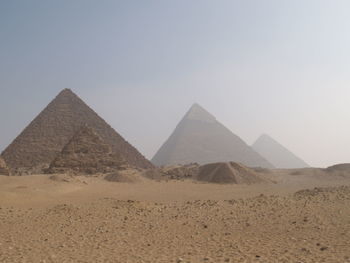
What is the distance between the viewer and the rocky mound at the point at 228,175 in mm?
24859

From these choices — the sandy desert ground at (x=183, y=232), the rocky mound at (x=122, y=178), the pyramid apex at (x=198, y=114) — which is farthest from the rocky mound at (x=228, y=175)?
the pyramid apex at (x=198, y=114)

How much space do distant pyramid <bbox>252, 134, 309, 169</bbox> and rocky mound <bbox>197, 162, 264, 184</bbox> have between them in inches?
3222

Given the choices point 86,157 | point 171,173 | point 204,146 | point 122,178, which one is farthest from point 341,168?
point 204,146

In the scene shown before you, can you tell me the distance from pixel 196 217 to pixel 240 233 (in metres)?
1.95

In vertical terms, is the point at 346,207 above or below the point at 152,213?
above

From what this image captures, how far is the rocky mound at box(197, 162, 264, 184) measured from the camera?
24.9 metres

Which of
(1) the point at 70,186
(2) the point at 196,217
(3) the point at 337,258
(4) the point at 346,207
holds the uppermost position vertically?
(4) the point at 346,207

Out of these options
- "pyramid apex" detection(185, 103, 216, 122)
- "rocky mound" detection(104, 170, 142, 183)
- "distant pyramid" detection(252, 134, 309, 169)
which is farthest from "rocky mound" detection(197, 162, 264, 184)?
"distant pyramid" detection(252, 134, 309, 169)

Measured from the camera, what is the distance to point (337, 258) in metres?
5.26

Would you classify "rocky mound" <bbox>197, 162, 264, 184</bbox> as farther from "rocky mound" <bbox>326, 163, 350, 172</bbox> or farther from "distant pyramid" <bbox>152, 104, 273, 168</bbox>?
"distant pyramid" <bbox>152, 104, 273, 168</bbox>

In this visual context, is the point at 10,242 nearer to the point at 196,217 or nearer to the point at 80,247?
the point at 80,247

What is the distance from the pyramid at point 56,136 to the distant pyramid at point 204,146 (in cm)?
2547

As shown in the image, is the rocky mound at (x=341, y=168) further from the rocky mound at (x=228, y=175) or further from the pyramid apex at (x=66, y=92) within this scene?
the pyramid apex at (x=66, y=92)

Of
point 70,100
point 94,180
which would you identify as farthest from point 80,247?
point 70,100
